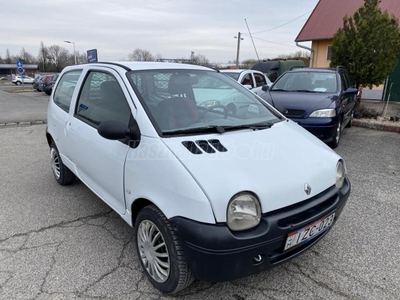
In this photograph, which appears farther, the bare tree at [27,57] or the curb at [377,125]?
the bare tree at [27,57]

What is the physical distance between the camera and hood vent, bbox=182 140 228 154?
213cm

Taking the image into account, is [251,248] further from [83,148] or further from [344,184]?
[83,148]

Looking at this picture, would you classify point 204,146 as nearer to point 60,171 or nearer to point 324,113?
point 60,171

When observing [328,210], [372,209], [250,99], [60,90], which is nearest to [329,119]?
[372,209]

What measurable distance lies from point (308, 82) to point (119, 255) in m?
5.73

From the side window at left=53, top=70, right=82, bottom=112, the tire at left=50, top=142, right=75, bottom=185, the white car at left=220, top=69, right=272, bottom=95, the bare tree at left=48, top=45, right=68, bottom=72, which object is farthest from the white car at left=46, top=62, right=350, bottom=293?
the bare tree at left=48, top=45, right=68, bottom=72

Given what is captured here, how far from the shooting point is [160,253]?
2.20m

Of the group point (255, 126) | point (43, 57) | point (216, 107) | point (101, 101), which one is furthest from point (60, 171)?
point (43, 57)

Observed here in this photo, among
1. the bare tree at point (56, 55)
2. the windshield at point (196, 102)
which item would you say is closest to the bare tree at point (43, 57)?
the bare tree at point (56, 55)

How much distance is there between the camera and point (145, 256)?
7.79 feet

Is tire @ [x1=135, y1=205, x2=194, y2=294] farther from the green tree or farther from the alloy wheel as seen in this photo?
the green tree

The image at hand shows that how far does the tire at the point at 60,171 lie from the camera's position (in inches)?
160

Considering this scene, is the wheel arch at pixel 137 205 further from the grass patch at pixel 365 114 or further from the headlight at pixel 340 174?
the grass patch at pixel 365 114

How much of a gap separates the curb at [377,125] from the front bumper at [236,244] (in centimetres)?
735
